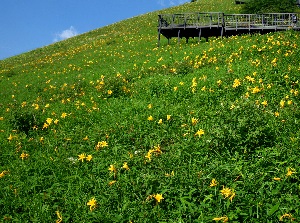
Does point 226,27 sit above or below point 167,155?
above

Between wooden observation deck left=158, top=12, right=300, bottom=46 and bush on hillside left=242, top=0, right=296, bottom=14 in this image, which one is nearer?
wooden observation deck left=158, top=12, right=300, bottom=46

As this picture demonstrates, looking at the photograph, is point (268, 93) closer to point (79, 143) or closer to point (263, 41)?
point (79, 143)

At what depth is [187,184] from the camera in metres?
4.50

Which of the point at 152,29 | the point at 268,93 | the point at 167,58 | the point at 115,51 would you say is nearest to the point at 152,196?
the point at 268,93

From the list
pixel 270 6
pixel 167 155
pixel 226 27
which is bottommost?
pixel 167 155

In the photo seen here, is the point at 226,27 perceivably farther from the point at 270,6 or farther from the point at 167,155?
the point at 167,155

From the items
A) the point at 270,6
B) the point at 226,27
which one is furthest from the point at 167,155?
the point at 270,6

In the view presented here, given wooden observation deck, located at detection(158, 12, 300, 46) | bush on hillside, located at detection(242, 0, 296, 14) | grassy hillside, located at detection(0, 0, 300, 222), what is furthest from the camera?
bush on hillside, located at detection(242, 0, 296, 14)

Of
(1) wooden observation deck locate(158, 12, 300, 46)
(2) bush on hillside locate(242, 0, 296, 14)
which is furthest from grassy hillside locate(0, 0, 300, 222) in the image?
(2) bush on hillside locate(242, 0, 296, 14)

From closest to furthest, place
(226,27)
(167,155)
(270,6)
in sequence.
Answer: (167,155) → (226,27) → (270,6)

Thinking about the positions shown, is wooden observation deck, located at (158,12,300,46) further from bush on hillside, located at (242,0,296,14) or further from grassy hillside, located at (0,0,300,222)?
grassy hillside, located at (0,0,300,222)

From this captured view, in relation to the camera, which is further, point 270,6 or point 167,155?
→ point 270,6

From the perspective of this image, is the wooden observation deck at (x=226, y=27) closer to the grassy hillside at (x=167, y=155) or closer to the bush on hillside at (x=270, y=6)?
the bush on hillside at (x=270, y=6)

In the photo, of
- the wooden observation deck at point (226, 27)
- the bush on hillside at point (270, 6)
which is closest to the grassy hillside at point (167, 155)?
the wooden observation deck at point (226, 27)
